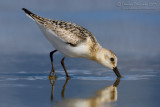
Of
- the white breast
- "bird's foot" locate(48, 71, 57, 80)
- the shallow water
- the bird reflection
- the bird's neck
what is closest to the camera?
the bird reflection

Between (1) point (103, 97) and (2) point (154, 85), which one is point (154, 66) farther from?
(1) point (103, 97)

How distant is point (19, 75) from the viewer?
10.1m

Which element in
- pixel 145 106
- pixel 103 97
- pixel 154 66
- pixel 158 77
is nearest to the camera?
pixel 145 106

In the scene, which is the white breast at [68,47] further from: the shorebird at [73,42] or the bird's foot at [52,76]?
the bird's foot at [52,76]

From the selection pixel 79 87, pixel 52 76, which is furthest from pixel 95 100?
pixel 52 76

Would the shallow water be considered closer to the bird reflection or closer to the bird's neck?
the bird reflection

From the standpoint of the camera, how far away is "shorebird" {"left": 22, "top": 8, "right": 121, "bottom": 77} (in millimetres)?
10047

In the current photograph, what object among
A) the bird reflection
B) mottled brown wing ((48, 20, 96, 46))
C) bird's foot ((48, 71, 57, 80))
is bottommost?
the bird reflection

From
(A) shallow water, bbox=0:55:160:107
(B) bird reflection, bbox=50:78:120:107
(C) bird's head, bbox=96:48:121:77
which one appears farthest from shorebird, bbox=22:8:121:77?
(B) bird reflection, bbox=50:78:120:107

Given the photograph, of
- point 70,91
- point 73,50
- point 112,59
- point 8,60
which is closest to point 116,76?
point 112,59

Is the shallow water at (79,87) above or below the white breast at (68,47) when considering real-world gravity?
below

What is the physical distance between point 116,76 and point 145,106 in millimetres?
2953

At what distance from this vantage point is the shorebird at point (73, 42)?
10047mm

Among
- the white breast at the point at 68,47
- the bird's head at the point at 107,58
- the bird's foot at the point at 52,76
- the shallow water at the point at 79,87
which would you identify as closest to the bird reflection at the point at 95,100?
the shallow water at the point at 79,87
